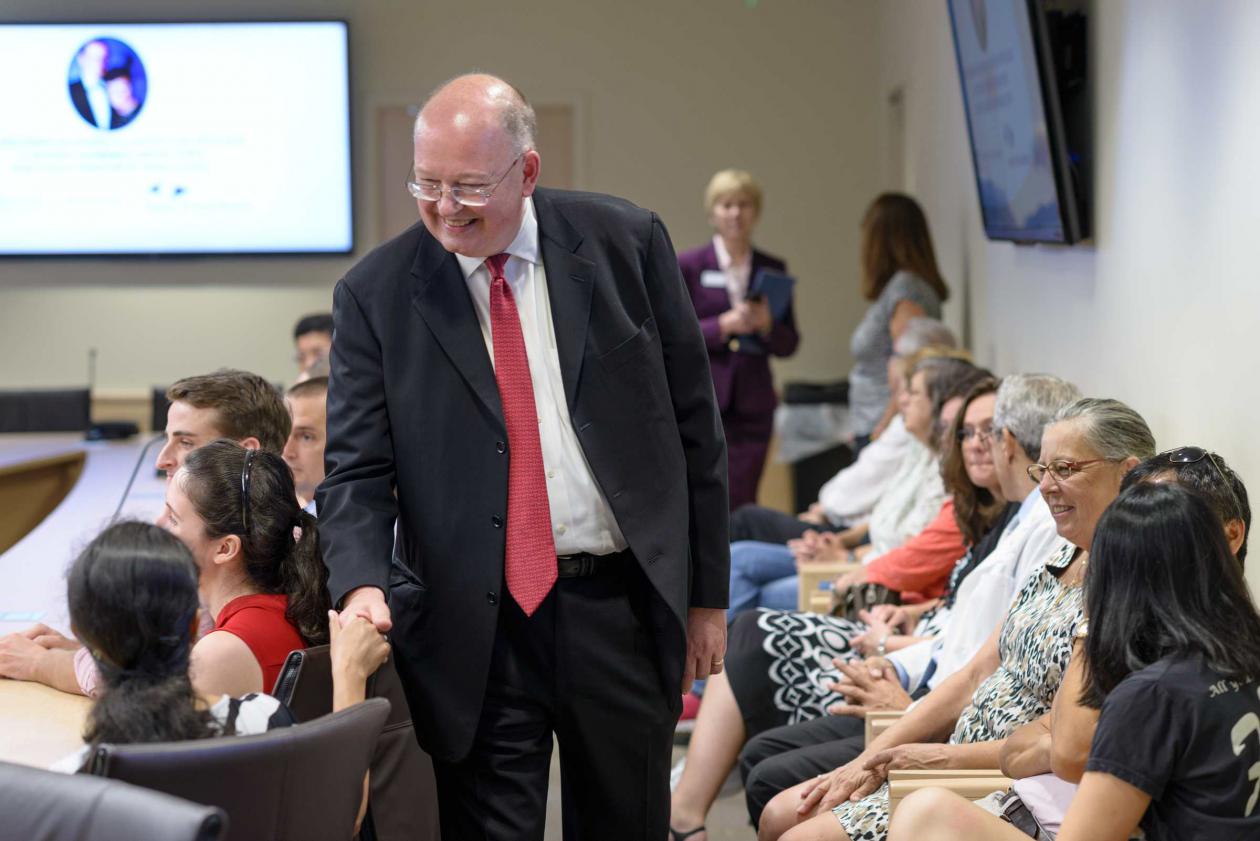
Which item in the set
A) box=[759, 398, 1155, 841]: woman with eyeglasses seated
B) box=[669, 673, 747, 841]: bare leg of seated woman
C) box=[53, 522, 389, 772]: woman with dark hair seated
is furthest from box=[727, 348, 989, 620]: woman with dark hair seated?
box=[53, 522, 389, 772]: woman with dark hair seated

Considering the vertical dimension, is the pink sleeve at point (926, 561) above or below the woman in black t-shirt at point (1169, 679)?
below

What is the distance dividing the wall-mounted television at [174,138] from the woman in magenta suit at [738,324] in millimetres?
2975

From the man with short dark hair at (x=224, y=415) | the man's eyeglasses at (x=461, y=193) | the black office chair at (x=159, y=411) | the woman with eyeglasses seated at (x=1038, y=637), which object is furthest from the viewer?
the black office chair at (x=159, y=411)

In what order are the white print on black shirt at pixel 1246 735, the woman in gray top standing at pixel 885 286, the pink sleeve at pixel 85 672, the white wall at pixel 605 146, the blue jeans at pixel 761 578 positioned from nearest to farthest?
the white print on black shirt at pixel 1246 735 < the pink sleeve at pixel 85 672 < the blue jeans at pixel 761 578 < the woman in gray top standing at pixel 885 286 < the white wall at pixel 605 146

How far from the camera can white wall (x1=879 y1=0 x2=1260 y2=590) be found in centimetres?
264

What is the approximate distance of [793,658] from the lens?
3.43 m

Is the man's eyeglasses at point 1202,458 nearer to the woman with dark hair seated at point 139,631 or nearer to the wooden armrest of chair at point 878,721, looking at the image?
the wooden armrest of chair at point 878,721

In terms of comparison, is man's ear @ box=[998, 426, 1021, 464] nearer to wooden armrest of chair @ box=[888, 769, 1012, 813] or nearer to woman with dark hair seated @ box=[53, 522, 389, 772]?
wooden armrest of chair @ box=[888, 769, 1012, 813]

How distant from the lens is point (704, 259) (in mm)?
5902

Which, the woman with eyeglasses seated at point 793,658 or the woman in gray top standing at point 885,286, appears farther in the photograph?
the woman in gray top standing at point 885,286

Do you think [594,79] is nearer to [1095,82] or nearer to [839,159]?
[839,159]

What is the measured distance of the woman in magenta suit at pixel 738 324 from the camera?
18.8ft

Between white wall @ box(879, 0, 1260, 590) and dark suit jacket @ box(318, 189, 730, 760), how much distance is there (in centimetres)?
115

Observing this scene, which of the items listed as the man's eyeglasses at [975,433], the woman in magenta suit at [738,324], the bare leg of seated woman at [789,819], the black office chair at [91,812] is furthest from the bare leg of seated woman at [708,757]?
the woman in magenta suit at [738,324]
